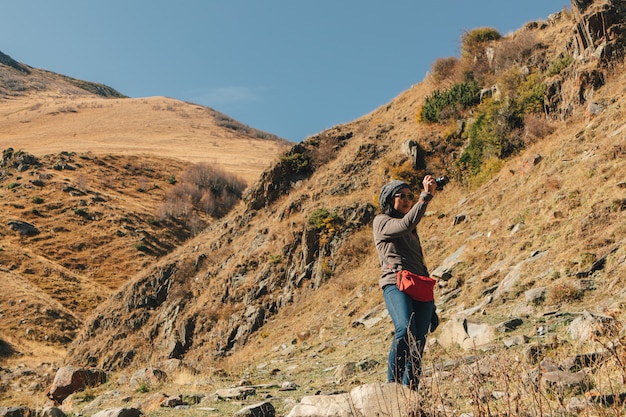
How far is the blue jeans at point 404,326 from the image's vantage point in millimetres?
3820

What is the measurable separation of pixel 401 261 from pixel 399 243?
6.6 inches

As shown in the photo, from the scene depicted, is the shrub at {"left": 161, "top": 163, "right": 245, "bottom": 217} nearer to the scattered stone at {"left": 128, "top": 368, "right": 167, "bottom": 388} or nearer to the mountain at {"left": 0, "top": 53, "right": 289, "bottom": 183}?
the mountain at {"left": 0, "top": 53, "right": 289, "bottom": 183}

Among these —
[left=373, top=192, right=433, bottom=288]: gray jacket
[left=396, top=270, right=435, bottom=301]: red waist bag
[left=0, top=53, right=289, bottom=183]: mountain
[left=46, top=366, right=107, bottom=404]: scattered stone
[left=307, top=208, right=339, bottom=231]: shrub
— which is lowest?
[left=46, top=366, right=107, bottom=404]: scattered stone

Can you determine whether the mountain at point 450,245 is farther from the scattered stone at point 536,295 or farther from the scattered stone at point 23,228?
the scattered stone at point 23,228

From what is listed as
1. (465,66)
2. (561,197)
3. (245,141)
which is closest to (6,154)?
(245,141)

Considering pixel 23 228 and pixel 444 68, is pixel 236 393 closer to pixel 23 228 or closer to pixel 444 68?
pixel 444 68

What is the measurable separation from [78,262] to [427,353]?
148ft

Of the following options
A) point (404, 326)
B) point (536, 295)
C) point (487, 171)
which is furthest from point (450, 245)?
point (404, 326)

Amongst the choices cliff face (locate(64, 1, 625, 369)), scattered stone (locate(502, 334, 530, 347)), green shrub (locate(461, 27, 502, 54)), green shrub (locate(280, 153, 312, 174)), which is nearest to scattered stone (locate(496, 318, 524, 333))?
scattered stone (locate(502, 334, 530, 347))

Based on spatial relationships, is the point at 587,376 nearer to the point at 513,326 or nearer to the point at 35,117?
the point at 513,326

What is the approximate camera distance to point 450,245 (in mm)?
12766

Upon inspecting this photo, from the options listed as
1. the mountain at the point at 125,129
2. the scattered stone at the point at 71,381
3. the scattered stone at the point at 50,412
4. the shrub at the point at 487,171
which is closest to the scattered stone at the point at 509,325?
the scattered stone at the point at 50,412

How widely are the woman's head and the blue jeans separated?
29.2 inches

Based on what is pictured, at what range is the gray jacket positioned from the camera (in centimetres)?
410
